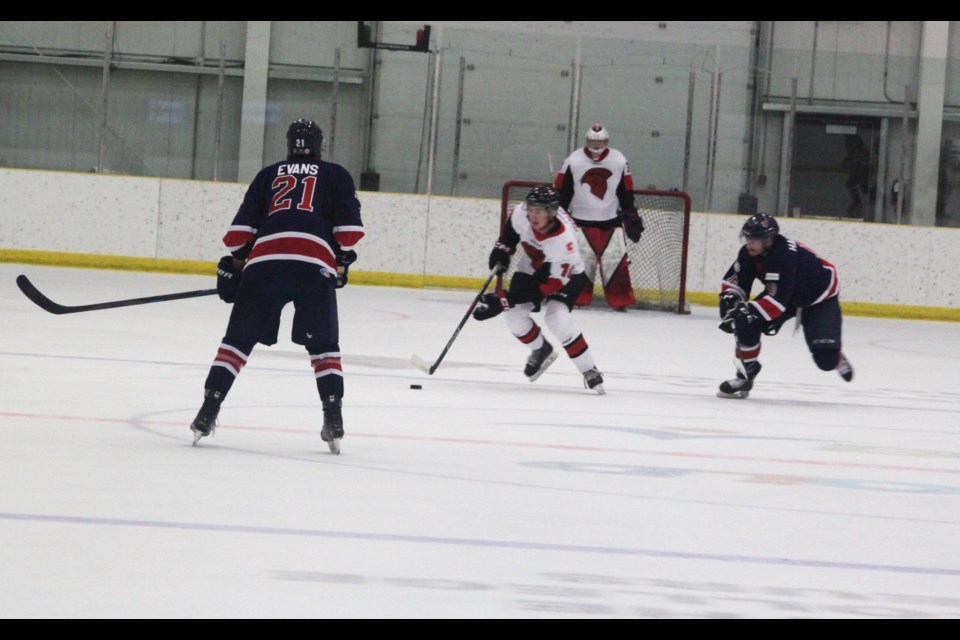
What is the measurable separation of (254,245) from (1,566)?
1635 mm

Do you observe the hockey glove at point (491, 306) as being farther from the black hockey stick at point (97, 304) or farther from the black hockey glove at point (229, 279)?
the black hockey glove at point (229, 279)

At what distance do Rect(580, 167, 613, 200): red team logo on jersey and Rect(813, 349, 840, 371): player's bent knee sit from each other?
3.83m

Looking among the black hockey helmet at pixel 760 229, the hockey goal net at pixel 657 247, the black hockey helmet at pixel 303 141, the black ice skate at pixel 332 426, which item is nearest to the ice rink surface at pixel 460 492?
the black ice skate at pixel 332 426

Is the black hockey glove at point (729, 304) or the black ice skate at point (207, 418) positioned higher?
the black hockey glove at point (729, 304)

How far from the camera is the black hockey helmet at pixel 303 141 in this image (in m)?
3.73

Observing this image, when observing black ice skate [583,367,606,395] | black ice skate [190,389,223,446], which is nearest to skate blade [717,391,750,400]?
black ice skate [583,367,606,395]

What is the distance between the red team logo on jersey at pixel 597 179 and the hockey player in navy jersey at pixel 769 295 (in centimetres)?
379

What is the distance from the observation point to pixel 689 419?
4730mm

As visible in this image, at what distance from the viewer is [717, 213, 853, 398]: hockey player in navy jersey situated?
5500mm

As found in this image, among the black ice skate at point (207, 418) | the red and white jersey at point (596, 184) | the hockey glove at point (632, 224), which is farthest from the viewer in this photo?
the red and white jersey at point (596, 184)

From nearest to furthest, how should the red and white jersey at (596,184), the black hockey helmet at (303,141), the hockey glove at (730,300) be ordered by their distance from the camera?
1. the black hockey helmet at (303,141)
2. the hockey glove at (730,300)
3. the red and white jersey at (596,184)

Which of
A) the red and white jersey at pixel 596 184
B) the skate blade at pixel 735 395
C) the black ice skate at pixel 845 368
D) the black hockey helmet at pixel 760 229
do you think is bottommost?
the skate blade at pixel 735 395
